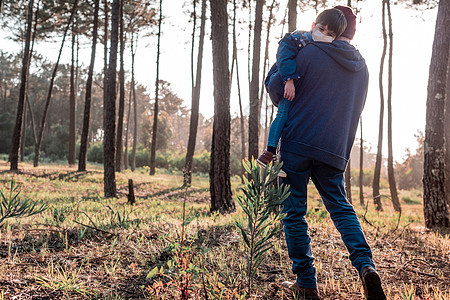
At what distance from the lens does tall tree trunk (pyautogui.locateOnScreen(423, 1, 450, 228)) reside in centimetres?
590

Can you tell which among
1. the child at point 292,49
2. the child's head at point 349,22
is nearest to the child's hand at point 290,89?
the child at point 292,49

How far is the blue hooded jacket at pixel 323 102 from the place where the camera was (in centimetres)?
222

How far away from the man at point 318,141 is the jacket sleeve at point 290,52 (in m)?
0.05

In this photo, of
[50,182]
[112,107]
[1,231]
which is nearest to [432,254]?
[1,231]

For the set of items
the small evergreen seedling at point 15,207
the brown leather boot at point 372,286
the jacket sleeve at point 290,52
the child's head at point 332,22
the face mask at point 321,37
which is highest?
the child's head at point 332,22

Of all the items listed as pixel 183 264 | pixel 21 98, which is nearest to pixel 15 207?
pixel 183 264

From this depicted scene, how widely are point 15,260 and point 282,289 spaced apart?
227cm

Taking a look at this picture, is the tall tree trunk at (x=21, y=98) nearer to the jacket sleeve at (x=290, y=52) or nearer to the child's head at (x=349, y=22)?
the jacket sleeve at (x=290, y=52)

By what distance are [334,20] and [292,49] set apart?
363 millimetres

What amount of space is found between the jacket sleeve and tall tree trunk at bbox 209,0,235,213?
16.3 feet

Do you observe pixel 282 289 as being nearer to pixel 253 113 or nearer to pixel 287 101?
pixel 287 101

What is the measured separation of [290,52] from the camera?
229 centimetres

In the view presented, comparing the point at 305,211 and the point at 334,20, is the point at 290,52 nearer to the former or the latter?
the point at 334,20

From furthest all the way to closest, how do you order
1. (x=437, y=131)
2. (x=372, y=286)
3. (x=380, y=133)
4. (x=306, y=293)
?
(x=380, y=133) → (x=437, y=131) → (x=306, y=293) → (x=372, y=286)
